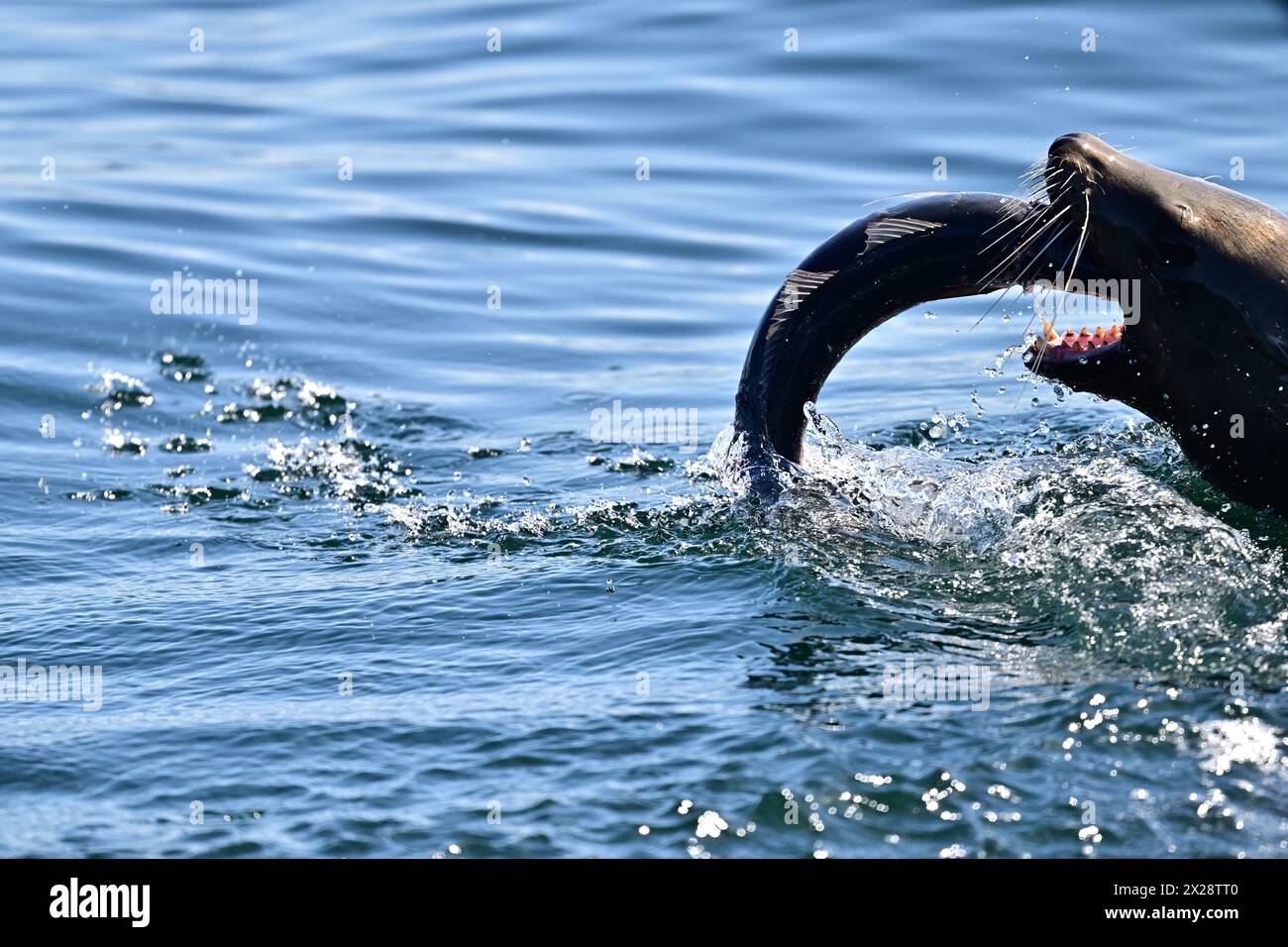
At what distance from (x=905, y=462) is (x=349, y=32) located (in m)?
12.9

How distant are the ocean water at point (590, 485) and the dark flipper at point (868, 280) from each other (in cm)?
34

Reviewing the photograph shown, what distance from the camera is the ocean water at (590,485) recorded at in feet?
16.4

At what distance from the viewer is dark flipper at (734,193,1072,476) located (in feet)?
22.4

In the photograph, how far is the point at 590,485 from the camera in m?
8.57

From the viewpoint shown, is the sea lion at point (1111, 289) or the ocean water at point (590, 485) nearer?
the ocean water at point (590, 485)

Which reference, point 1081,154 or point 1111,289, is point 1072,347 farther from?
point 1081,154

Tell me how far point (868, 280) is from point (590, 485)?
2.13 m

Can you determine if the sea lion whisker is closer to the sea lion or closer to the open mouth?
A: the sea lion

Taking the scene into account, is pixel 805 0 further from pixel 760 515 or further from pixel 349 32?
pixel 760 515

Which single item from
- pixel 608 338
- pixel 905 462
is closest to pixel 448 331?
pixel 608 338

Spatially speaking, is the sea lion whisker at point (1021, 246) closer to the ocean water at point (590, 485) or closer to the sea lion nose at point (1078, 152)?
the sea lion nose at point (1078, 152)

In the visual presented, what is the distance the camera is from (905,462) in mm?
7867
